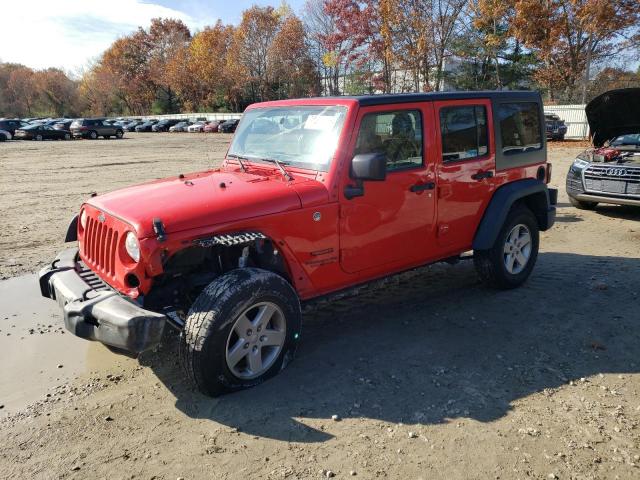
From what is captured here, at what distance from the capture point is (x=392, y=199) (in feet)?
13.9

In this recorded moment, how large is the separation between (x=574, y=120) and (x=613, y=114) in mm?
23851

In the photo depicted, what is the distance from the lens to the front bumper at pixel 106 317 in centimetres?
307

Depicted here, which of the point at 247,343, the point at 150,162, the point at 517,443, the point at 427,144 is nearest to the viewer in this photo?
the point at 517,443

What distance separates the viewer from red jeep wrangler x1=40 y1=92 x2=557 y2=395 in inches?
130

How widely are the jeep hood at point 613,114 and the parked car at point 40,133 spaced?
39969 millimetres

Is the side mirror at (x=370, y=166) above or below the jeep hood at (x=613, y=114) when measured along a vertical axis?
below

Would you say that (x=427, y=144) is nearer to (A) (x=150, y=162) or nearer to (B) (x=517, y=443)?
(B) (x=517, y=443)

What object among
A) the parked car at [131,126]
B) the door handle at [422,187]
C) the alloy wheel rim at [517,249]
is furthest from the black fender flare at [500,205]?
the parked car at [131,126]

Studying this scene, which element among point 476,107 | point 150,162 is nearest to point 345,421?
point 476,107

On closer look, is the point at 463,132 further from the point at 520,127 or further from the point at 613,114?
the point at 613,114

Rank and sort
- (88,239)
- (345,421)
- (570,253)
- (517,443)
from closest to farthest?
(517,443) < (345,421) < (88,239) < (570,253)

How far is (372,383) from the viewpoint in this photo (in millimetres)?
3658

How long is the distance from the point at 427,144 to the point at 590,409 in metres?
2.43

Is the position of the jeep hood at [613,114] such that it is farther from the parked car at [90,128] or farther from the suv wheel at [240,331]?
the parked car at [90,128]
